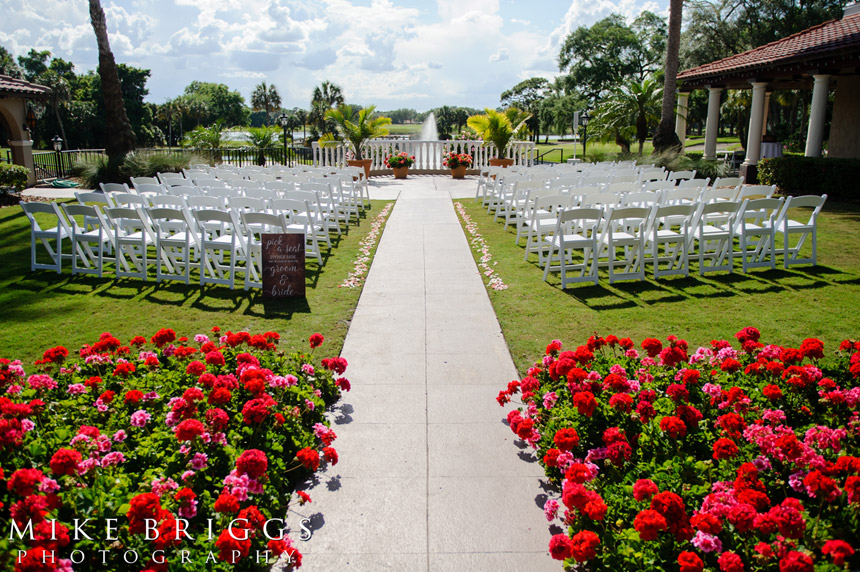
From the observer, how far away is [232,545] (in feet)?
8.37

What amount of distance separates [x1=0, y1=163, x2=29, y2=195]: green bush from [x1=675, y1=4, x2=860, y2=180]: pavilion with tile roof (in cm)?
2181

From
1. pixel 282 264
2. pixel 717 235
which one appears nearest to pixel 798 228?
pixel 717 235

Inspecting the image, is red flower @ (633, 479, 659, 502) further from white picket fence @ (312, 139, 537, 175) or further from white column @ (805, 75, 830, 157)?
white picket fence @ (312, 139, 537, 175)

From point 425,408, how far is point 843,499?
2715 millimetres

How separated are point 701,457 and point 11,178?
18.8 m

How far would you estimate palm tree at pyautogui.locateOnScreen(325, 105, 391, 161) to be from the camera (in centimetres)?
2305

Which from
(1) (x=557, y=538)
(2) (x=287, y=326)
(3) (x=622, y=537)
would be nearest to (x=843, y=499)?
(3) (x=622, y=537)

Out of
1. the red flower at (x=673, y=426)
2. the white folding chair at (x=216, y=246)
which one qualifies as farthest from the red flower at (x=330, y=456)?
the white folding chair at (x=216, y=246)

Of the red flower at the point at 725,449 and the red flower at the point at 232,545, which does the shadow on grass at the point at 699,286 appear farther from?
the red flower at the point at 232,545

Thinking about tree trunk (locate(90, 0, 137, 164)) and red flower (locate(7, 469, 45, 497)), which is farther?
tree trunk (locate(90, 0, 137, 164))

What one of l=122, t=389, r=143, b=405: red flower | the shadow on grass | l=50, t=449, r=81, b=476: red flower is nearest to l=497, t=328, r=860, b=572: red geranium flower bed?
l=50, t=449, r=81, b=476: red flower

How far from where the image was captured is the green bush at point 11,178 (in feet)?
53.1

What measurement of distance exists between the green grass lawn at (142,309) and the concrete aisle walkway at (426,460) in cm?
54

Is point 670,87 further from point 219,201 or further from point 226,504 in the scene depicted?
point 226,504
